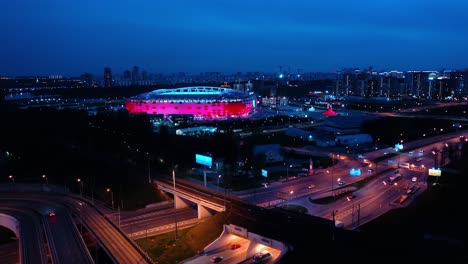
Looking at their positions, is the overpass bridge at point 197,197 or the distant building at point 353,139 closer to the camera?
the overpass bridge at point 197,197

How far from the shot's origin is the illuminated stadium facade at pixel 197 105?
117 ft

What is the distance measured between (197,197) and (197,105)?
81.0 feet

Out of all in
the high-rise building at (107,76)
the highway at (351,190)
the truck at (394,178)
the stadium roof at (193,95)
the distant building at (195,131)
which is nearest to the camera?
the highway at (351,190)

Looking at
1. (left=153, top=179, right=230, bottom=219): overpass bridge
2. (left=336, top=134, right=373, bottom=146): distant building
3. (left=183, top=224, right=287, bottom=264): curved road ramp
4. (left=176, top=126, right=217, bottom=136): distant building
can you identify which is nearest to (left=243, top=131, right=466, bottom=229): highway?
(left=153, top=179, right=230, bottom=219): overpass bridge

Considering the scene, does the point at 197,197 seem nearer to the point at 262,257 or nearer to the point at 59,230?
the point at 59,230

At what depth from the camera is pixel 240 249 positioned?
9102 mm

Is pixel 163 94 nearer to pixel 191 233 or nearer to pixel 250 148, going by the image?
pixel 250 148

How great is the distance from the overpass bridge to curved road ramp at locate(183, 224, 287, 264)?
1.37m

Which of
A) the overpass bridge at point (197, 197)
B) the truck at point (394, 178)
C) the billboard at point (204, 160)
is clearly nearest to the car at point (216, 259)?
the overpass bridge at point (197, 197)

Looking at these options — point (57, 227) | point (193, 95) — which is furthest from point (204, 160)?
point (193, 95)

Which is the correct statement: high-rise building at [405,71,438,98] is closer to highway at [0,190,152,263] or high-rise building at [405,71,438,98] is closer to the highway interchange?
the highway interchange

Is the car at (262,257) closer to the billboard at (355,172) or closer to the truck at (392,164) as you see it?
the billboard at (355,172)

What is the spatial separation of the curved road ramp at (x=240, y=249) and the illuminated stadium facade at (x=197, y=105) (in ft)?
81.0

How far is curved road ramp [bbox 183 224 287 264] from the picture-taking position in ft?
27.7
